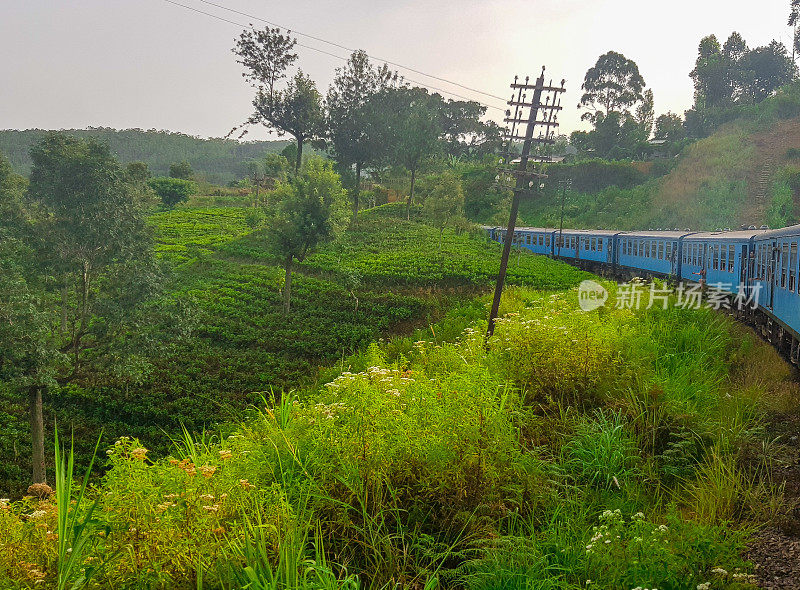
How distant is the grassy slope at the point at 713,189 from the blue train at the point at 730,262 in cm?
2447

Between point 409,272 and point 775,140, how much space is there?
56514mm

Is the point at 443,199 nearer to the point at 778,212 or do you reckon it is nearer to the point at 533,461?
the point at 778,212

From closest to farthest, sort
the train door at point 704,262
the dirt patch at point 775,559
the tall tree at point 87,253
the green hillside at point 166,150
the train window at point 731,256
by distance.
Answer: the dirt patch at point 775,559, the tall tree at point 87,253, the train window at point 731,256, the train door at point 704,262, the green hillside at point 166,150

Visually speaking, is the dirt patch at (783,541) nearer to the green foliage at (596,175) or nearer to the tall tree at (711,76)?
the green foliage at (596,175)

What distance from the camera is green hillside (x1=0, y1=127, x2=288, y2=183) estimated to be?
11509cm

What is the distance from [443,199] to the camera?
144 ft

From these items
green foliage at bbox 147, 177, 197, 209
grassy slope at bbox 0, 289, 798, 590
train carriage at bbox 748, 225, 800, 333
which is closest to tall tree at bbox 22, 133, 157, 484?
grassy slope at bbox 0, 289, 798, 590

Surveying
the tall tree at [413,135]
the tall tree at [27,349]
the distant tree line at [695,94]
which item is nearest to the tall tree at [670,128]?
the distant tree line at [695,94]

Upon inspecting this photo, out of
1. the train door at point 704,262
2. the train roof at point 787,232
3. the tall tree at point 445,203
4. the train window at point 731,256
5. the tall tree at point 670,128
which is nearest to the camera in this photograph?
the train roof at point 787,232

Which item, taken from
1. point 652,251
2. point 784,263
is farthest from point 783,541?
point 652,251

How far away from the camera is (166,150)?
135 m

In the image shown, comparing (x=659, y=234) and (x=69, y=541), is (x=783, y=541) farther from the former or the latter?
(x=659, y=234)

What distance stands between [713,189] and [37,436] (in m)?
60.9

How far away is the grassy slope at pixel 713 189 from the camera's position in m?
55.6
